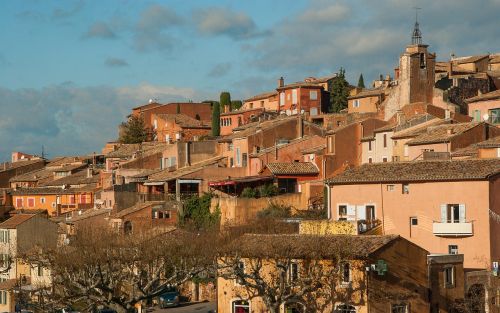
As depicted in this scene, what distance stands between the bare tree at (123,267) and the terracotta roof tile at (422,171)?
29.6 ft

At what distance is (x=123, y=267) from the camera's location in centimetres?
5206

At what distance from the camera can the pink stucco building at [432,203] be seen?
49.1 m

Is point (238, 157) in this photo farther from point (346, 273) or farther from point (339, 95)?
point (346, 273)

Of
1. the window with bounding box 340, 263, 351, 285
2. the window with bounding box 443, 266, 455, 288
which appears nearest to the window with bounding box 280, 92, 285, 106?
the window with bounding box 443, 266, 455, 288

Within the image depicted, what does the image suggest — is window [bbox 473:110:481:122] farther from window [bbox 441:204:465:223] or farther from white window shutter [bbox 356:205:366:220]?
window [bbox 441:204:465:223]

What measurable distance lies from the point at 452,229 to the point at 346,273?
851cm

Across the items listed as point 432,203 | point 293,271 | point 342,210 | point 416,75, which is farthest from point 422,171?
point 416,75

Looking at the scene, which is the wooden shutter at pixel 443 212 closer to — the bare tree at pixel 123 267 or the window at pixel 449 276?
the window at pixel 449 276

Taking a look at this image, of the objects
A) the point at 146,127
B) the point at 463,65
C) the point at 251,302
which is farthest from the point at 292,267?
the point at 146,127

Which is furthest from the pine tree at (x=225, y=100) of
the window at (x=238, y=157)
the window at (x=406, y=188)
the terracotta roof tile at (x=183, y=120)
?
the window at (x=406, y=188)

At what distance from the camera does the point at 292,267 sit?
45781mm

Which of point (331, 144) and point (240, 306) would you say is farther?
point (331, 144)

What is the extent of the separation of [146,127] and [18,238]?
36.6 meters

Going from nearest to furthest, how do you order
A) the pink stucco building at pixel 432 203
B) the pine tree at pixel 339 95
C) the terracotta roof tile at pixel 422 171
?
the pink stucco building at pixel 432 203 → the terracotta roof tile at pixel 422 171 → the pine tree at pixel 339 95
